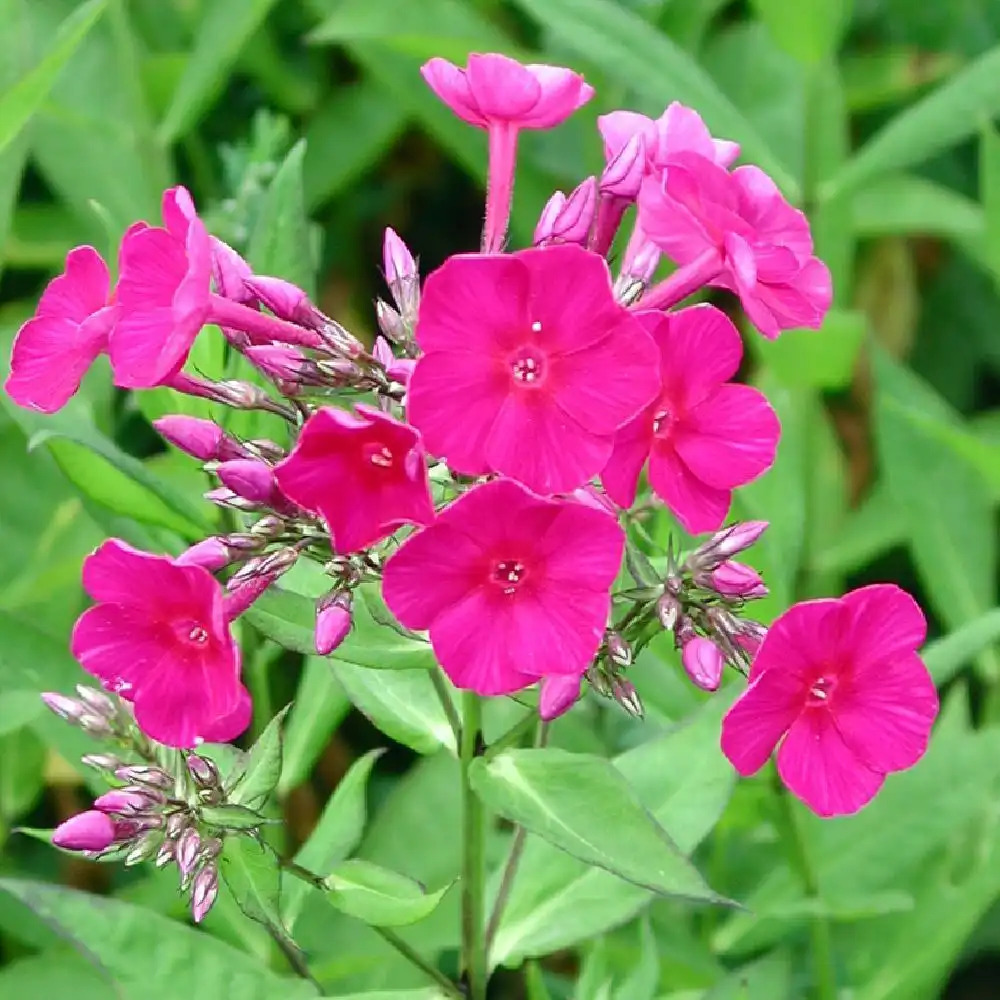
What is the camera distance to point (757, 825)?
185cm

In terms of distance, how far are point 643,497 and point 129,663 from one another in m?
0.46

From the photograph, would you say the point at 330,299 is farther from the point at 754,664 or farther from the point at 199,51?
the point at 754,664

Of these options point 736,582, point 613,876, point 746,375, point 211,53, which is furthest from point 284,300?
point 746,375

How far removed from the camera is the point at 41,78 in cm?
145

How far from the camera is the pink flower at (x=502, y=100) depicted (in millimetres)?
1118

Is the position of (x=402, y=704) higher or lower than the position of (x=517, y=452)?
lower

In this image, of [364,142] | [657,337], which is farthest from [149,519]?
[364,142]

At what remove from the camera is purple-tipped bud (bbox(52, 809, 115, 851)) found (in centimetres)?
107

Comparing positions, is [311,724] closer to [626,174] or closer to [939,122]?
[626,174]

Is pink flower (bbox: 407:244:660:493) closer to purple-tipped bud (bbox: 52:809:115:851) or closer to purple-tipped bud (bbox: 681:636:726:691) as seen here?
purple-tipped bud (bbox: 681:636:726:691)

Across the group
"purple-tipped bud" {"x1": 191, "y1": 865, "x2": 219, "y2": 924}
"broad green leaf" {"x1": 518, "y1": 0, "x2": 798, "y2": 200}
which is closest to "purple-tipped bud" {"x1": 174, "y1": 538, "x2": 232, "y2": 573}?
"purple-tipped bud" {"x1": 191, "y1": 865, "x2": 219, "y2": 924}

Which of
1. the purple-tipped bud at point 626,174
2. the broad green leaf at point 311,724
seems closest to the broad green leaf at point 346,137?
the broad green leaf at point 311,724

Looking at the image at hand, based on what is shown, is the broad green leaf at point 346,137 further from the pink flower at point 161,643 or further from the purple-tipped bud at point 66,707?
the pink flower at point 161,643

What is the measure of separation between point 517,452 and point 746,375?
1.85m
